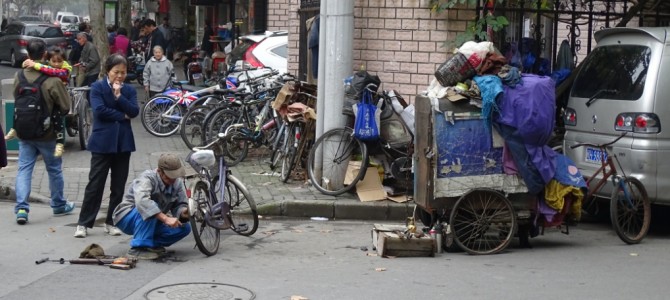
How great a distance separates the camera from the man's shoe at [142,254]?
780 cm

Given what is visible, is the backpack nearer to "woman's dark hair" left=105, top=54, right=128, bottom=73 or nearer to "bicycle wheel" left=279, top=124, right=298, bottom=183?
"woman's dark hair" left=105, top=54, right=128, bottom=73

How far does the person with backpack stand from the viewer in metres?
9.43

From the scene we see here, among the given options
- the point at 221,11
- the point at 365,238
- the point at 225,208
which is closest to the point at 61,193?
the point at 225,208

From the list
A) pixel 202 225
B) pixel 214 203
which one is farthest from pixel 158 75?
pixel 202 225

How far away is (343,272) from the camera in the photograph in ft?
24.8

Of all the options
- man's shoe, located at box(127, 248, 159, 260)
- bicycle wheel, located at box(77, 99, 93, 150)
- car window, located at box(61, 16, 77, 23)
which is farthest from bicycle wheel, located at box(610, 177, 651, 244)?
car window, located at box(61, 16, 77, 23)

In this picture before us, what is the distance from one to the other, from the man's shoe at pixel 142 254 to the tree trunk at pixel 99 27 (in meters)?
12.8

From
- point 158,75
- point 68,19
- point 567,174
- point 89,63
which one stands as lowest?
point 567,174

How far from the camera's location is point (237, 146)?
42.5 feet

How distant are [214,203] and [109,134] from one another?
4.01 feet

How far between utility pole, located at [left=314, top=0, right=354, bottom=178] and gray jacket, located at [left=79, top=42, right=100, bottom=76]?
9048mm

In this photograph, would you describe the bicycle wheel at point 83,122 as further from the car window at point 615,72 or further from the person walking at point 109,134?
the car window at point 615,72

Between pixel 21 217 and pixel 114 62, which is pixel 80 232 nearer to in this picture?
pixel 21 217

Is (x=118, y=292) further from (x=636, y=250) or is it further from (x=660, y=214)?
(x=660, y=214)
